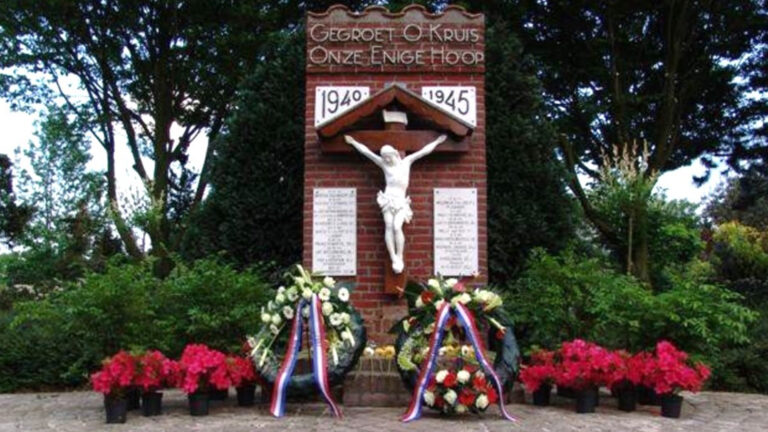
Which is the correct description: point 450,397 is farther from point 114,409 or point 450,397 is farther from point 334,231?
point 334,231

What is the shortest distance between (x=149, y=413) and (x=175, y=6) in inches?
516

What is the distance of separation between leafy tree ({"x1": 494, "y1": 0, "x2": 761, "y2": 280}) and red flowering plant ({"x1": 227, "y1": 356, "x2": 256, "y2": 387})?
10460mm

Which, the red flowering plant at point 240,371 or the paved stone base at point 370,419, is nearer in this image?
the paved stone base at point 370,419

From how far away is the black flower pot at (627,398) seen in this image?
22.2ft

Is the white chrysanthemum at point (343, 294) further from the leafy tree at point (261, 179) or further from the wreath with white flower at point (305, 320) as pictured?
the leafy tree at point (261, 179)

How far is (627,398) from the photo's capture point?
6820 mm

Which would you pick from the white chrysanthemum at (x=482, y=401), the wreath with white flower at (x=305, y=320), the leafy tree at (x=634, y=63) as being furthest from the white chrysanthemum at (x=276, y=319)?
the leafy tree at (x=634, y=63)

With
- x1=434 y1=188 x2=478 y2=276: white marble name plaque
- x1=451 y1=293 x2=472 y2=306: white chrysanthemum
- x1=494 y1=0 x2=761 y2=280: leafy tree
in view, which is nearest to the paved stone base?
x1=451 y1=293 x2=472 y2=306: white chrysanthemum

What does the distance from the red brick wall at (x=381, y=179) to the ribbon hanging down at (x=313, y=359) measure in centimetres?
230

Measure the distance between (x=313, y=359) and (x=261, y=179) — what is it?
4639 millimetres

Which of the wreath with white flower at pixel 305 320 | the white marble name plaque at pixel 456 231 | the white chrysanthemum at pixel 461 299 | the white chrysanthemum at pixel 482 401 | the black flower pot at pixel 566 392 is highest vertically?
the white marble name plaque at pixel 456 231

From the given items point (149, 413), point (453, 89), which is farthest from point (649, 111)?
point (149, 413)

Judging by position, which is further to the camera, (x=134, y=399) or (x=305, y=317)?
(x=134, y=399)

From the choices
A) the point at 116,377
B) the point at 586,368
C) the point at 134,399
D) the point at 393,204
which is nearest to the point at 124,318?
the point at 134,399
